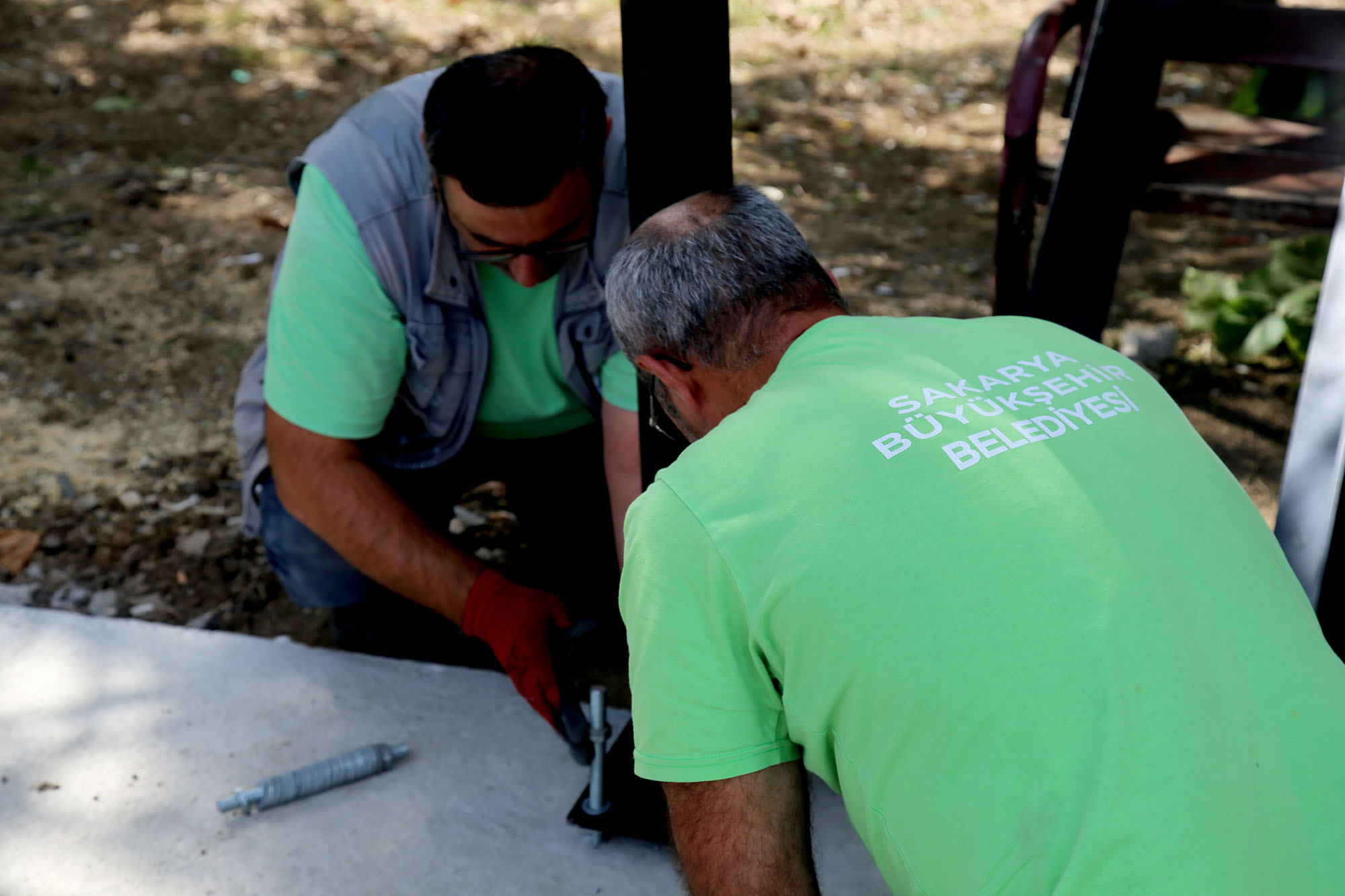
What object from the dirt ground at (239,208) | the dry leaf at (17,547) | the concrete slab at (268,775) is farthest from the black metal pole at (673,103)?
the dry leaf at (17,547)

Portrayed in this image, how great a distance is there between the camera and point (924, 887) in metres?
1.12

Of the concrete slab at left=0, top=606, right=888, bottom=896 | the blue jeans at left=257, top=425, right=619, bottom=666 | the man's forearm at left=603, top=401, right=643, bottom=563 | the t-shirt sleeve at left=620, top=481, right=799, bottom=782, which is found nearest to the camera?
the t-shirt sleeve at left=620, top=481, right=799, bottom=782

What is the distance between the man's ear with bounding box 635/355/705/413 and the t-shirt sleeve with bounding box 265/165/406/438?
746mm

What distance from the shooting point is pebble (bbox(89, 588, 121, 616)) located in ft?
8.67

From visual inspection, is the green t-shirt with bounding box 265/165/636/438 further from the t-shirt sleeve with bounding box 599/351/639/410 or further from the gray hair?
the gray hair

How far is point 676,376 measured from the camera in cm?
148

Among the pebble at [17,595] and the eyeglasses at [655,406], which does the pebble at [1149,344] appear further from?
the pebble at [17,595]

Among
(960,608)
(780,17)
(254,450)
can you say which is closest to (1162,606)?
(960,608)

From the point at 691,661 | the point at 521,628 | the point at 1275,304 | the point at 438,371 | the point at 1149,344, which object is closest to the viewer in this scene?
the point at 691,661

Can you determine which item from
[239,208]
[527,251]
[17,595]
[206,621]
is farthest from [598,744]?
[239,208]

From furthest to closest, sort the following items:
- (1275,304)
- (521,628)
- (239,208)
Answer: (239,208) < (1275,304) < (521,628)

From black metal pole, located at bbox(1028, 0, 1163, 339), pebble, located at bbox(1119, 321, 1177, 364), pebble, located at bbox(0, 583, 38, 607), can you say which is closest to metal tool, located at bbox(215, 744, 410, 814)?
pebble, located at bbox(0, 583, 38, 607)

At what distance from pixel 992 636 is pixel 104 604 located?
229 cm

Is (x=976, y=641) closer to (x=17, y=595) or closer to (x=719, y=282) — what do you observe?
(x=719, y=282)
